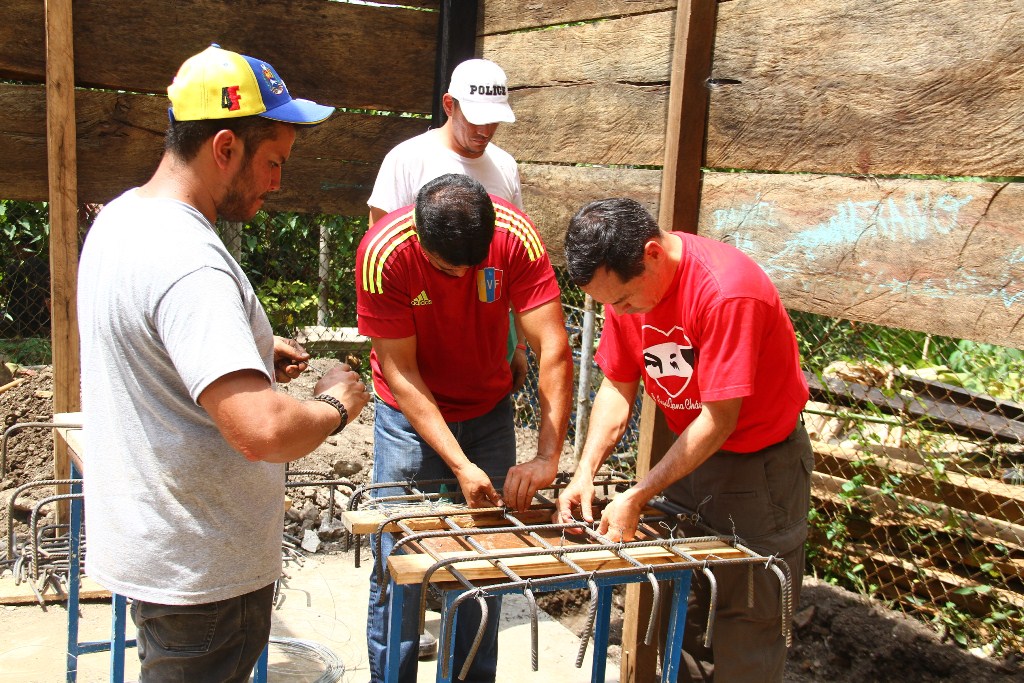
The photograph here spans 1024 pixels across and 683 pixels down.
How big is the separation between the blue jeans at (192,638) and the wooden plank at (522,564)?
14.5 inches

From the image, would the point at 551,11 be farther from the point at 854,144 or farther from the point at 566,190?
the point at 854,144

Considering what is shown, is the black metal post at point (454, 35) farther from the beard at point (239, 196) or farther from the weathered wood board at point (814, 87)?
the beard at point (239, 196)

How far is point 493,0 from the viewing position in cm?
469

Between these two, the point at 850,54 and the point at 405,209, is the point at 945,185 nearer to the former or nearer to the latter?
the point at 850,54

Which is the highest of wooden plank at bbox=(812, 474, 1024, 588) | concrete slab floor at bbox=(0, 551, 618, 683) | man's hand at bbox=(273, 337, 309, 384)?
man's hand at bbox=(273, 337, 309, 384)

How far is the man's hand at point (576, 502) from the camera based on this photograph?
2908mm

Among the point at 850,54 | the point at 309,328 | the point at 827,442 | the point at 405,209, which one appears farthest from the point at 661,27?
the point at 309,328

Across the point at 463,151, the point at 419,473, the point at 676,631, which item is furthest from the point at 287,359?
the point at 463,151

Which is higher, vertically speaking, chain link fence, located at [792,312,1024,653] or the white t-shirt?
the white t-shirt

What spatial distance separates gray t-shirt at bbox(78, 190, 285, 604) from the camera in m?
1.97

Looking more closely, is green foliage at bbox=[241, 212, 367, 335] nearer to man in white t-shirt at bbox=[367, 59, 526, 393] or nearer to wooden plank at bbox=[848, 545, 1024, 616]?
man in white t-shirt at bbox=[367, 59, 526, 393]

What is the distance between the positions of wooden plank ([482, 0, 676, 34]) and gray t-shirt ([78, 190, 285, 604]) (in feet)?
7.45

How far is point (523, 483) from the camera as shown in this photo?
3.00m

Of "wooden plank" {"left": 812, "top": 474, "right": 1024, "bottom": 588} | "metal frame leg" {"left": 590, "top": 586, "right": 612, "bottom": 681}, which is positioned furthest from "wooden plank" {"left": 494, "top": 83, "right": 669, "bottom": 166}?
"wooden plank" {"left": 812, "top": 474, "right": 1024, "bottom": 588}
